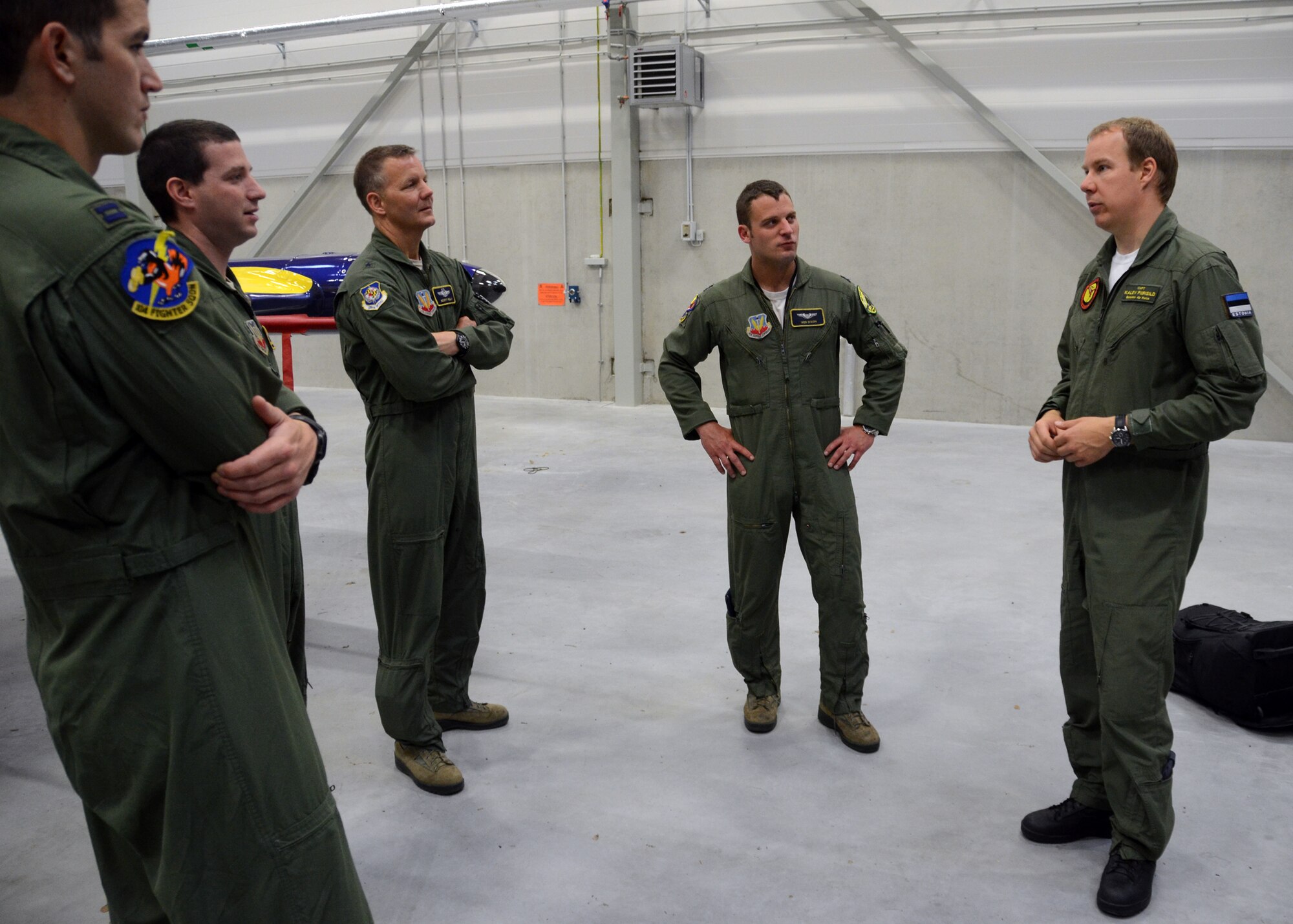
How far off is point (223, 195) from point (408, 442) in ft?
2.81


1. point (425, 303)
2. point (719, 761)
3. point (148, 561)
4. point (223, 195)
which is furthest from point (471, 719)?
point (148, 561)

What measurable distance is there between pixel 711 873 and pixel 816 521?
1149 mm

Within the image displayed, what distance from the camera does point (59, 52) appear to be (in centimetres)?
120

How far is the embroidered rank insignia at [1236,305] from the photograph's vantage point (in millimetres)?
2305

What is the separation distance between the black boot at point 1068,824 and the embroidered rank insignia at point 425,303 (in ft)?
7.21

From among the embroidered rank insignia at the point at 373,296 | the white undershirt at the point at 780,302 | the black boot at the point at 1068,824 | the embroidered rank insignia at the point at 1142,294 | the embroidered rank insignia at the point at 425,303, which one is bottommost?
the black boot at the point at 1068,824

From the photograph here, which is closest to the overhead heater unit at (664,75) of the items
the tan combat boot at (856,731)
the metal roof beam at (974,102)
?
the metal roof beam at (974,102)

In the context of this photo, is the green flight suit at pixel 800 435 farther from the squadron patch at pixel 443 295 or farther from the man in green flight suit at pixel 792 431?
the squadron patch at pixel 443 295

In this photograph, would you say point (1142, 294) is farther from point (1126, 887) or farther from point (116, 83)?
point (116, 83)

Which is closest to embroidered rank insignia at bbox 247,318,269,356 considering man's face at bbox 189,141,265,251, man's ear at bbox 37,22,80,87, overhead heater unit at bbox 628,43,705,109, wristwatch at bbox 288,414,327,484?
man's face at bbox 189,141,265,251

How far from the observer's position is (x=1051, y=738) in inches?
130

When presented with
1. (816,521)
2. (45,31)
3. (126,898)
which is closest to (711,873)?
(816,521)

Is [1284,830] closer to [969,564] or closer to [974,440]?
[969,564]

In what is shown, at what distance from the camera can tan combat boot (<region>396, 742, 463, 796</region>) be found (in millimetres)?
3029
